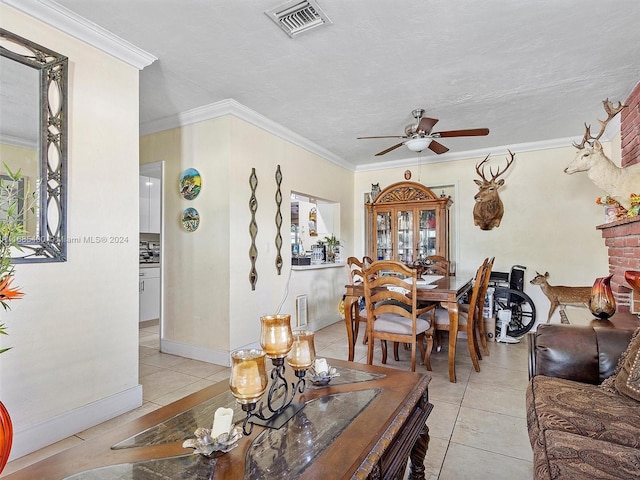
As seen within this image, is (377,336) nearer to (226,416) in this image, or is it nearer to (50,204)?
(226,416)

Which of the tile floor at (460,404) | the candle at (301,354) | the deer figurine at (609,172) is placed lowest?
the tile floor at (460,404)

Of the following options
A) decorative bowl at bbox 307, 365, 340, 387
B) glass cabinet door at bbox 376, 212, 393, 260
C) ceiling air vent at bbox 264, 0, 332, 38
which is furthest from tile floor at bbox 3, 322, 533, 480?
ceiling air vent at bbox 264, 0, 332, 38

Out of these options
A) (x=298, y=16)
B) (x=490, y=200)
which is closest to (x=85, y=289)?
(x=298, y=16)

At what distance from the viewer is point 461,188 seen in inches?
195

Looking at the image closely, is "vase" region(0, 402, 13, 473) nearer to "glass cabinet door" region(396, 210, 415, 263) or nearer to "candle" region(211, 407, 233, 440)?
"candle" region(211, 407, 233, 440)

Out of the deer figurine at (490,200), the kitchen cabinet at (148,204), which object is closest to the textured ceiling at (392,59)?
the deer figurine at (490,200)

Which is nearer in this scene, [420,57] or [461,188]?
[420,57]

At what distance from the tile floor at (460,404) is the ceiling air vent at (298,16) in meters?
2.60

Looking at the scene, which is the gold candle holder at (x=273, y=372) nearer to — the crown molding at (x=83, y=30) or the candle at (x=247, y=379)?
the candle at (x=247, y=379)

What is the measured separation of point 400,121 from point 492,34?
1.52 meters

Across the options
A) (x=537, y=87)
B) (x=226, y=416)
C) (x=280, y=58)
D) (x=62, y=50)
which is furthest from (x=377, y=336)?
(x=62, y=50)

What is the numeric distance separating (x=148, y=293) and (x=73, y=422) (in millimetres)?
3061

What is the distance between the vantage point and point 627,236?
2.71 m

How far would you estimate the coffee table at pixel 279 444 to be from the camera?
34.3 inches
